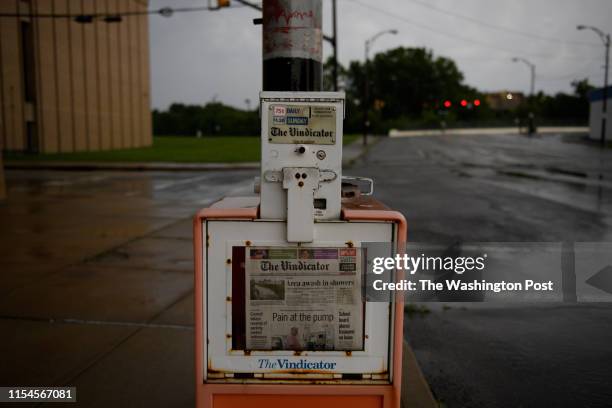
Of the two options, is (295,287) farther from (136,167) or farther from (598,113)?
(598,113)

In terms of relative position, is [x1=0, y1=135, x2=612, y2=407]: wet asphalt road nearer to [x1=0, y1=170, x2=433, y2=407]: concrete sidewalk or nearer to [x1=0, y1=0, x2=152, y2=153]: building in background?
[x1=0, y1=170, x2=433, y2=407]: concrete sidewalk

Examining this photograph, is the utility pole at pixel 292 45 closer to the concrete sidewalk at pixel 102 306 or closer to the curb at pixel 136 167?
the concrete sidewalk at pixel 102 306

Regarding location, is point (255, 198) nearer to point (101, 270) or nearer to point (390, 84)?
point (101, 270)

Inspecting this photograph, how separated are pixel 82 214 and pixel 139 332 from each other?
23.6ft

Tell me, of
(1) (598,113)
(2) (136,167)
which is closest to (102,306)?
(2) (136,167)

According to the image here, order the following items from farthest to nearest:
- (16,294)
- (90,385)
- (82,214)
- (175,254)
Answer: (82,214) → (175,254) → (16,294) → (90,385)

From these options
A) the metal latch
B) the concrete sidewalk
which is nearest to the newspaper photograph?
the metal latch

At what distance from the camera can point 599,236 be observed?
832 cm

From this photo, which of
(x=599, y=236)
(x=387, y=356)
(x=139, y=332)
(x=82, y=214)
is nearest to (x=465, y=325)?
(x=387, y=356)

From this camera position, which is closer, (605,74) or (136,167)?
(136,167)

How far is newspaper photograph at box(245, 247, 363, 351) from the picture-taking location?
100 inches

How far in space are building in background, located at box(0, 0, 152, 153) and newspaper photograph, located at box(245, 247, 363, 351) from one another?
3672cm

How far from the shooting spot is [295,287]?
A: 2.57 m

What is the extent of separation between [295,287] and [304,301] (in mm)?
80
